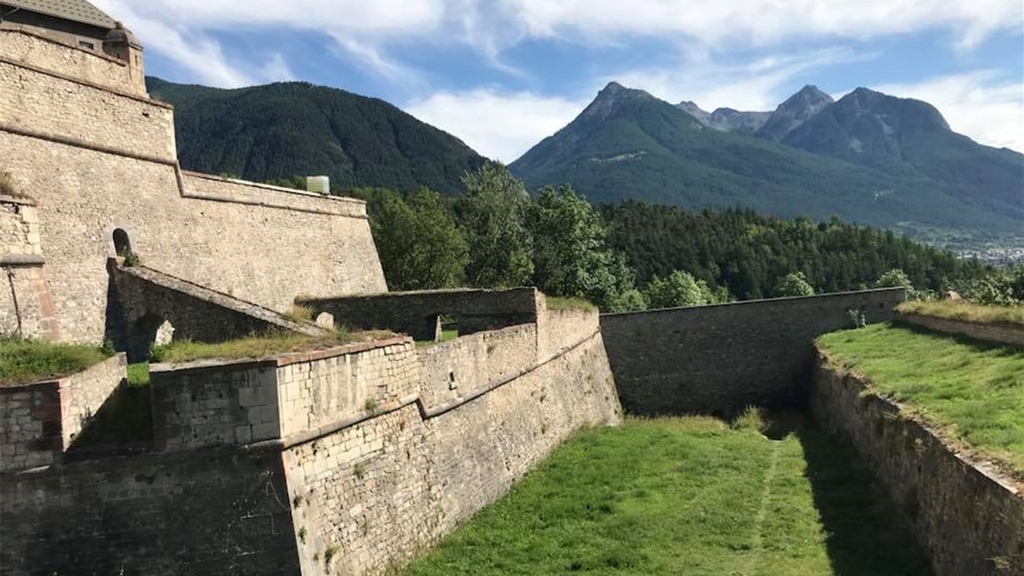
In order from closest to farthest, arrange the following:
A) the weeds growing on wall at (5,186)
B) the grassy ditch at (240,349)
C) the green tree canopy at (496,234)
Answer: the grassy ditch at (240,349), the weeds growing on wall at (5,186), the green tree canopy at (496,234)

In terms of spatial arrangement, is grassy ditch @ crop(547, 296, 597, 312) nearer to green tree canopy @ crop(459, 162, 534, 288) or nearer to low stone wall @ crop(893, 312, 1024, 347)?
low stone wall @ crop(893, 312, 1024, 347)

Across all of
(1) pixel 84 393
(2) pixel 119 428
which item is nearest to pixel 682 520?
(2) pixel 119 428

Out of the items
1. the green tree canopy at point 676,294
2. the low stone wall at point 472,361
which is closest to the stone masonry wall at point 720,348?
the low stone wall at point 472,361

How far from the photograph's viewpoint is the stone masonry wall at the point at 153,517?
873 cm

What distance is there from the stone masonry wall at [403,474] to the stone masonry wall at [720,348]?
13.4 m

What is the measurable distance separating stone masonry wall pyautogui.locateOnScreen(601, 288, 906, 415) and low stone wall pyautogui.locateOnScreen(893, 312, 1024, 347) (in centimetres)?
311

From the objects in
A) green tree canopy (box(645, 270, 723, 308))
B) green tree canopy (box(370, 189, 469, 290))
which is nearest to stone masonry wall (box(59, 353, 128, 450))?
green tree canopy (box(370, 189, 469, 290))

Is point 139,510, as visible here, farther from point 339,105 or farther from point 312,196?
point 339,105

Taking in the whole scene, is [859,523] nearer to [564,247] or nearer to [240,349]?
[240,349]

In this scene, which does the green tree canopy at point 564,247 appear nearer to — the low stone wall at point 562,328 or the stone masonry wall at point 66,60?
the low stone wall at point 562,328

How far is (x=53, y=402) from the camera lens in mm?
8609

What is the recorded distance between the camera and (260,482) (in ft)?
29.7

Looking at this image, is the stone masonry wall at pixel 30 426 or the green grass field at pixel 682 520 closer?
the stone masonry wall at pixel 30 426

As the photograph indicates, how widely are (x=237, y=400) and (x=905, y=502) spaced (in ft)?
34.2
